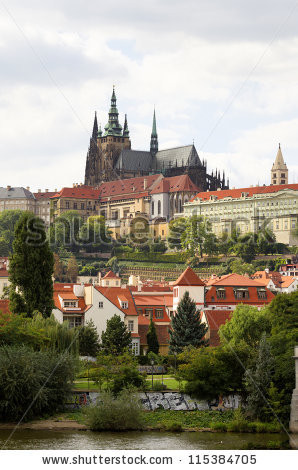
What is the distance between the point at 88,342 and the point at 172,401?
16450mm

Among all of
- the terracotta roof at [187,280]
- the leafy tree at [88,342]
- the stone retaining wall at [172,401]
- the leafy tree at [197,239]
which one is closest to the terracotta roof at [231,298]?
the terracotta roof at [187,280]

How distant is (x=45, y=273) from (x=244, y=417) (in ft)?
60.8

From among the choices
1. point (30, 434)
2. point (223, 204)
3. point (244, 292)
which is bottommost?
point (30, 434)

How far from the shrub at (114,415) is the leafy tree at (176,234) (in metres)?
139

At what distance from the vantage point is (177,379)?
54.2 metres

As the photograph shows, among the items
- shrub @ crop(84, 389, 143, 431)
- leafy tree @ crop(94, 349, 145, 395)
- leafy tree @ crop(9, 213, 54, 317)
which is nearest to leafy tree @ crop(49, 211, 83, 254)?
leafy tree @ crop(9, 213, 54, 317)

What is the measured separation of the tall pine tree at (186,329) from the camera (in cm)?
6994

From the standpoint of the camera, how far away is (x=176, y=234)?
191m

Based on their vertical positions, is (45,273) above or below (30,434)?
above

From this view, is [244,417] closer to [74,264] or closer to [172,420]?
[172,420]

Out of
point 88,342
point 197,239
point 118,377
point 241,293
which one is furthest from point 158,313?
point 197,239

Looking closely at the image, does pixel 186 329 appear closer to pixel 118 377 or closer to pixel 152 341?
pixel 152 341

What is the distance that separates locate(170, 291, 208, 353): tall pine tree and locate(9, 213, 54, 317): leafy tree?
10966 mm
